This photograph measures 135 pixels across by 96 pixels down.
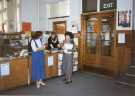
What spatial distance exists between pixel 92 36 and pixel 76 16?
102cm

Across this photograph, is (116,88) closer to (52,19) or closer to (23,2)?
(52,19)

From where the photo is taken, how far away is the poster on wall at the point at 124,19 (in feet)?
24.7

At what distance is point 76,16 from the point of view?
9398mm

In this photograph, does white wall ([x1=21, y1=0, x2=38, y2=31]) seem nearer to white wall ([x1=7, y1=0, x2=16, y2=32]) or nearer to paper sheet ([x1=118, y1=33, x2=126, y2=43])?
white wall ([x1=7, y1=0, x2=16, y2=32])

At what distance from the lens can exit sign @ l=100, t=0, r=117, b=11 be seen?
26.6ft

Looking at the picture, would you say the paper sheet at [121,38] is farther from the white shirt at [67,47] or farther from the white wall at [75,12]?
the white wall at [75,12]

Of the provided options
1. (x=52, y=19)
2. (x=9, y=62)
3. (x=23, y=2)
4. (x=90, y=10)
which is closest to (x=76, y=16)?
(x=90, y=10)

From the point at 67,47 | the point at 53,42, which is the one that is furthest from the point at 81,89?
the point at 53,42

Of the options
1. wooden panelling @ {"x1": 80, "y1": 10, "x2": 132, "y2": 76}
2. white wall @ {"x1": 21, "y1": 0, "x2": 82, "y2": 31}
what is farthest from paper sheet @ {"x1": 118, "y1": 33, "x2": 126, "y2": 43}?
white wall @ {"x1": 21, "y1": 0, "x2": 82, "y2": 31}

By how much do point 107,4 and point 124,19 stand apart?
3.23 feet

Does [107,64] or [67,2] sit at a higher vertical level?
[67,2]

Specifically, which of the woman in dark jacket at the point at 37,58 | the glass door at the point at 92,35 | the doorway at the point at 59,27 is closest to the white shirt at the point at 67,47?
the woman in dark jacket at the point at 37,58

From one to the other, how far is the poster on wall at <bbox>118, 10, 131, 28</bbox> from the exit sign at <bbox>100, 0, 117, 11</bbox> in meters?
0.46

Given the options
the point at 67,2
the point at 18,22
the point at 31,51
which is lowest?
the point at 31,51
